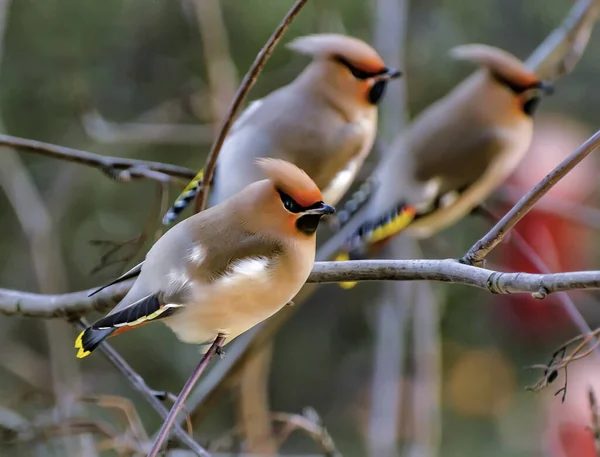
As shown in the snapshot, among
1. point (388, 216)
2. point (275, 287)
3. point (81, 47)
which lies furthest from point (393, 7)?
point (275, 287)

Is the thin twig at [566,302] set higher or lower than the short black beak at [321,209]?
lower

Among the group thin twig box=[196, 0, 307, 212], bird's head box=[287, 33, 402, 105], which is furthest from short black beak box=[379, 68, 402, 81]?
thin twig box=[196, 0, 307, 212]

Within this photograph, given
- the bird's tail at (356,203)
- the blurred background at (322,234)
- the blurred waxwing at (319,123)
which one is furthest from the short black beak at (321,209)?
the blurred background at (322,234)

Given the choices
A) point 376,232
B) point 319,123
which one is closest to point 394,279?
point 319,123

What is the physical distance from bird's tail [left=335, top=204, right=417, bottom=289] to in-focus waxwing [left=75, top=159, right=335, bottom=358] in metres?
0.74

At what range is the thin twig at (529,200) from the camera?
2.38ft

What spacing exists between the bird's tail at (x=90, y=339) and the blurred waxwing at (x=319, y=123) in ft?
1.16

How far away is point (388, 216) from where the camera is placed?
5.70 feet

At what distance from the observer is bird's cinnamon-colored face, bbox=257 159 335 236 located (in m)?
0.81

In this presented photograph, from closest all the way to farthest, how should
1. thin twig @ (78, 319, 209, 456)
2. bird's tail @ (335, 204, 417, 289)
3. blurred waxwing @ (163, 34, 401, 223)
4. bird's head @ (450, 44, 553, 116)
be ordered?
thin twig @ (78, 319, 209, 456) < blurred waxwing @ (163, 34, 401, 223) < bird's tail @ (335, 204, 417, 289) < bird's head @ (450, 44, 553, 116)

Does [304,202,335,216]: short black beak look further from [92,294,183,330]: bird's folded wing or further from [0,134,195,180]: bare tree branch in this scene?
[0,134,195,180]: bare tree branch

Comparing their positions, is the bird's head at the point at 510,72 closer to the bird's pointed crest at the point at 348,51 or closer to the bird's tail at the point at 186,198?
the bird's pointed crest at the point at 348,51

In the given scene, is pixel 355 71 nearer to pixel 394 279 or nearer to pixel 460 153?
pixel 460 153

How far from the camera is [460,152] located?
1.87 metres
